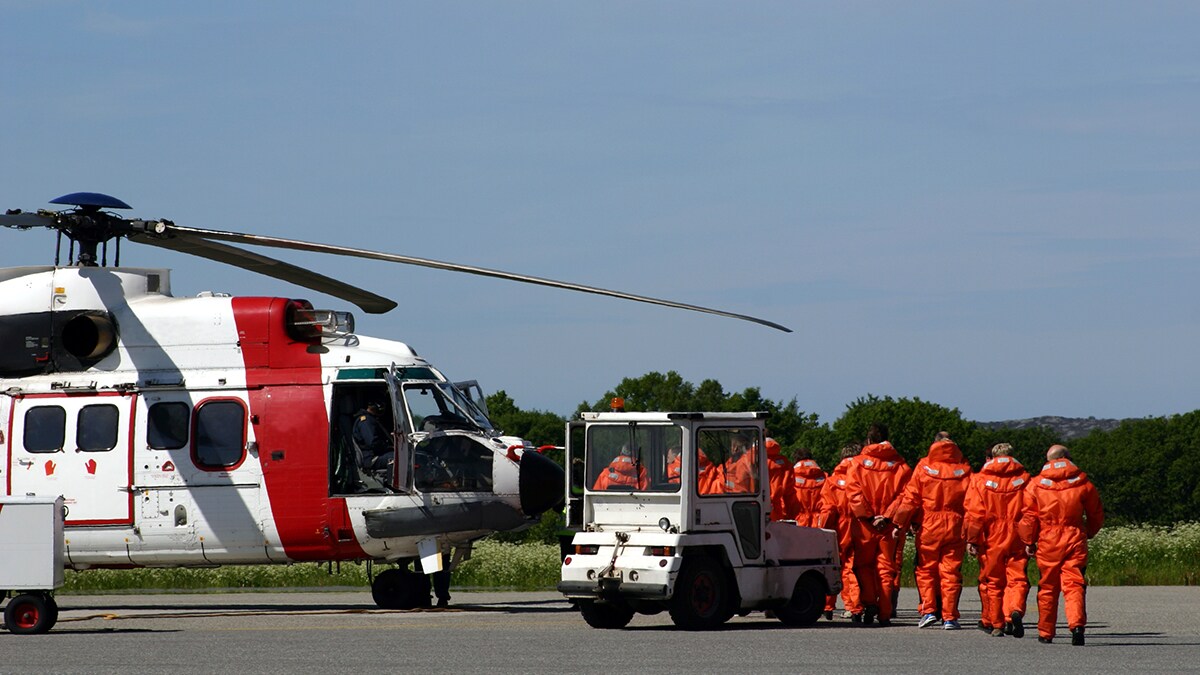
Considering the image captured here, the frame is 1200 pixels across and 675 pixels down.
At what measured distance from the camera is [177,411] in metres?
18.9

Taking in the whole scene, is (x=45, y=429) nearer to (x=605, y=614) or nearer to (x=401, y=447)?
(x=401, y=447)

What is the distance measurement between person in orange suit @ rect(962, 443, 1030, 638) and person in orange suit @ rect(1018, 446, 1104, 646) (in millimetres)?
402

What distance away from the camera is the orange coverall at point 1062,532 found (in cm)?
1468

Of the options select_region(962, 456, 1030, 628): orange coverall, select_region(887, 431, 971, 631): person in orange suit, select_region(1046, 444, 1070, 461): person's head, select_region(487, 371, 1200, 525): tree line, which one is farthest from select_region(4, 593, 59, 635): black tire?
select_region(487, 371, 1200, 525): tree line

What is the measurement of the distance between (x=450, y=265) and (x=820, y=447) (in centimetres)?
6341

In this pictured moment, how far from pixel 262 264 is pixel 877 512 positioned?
25.4ft

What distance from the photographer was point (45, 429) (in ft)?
62.7

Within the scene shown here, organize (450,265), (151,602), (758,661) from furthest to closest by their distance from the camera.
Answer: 1. (151,602)
2. (450,265)
3. (758,661)

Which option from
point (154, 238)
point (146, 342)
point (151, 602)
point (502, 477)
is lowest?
point (151, 602)

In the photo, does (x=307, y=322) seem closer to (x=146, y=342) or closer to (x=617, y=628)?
(x=146, y=342)

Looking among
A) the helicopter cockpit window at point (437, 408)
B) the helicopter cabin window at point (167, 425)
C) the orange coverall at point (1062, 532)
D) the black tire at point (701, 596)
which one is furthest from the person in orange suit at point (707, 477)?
the helicopter cabin window at point (167, 425)

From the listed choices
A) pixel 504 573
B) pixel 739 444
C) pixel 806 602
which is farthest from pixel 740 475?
pixel 504 573

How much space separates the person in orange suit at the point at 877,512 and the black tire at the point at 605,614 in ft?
9.08

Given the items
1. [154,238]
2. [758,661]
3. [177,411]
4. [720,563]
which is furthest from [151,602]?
[758,661]
